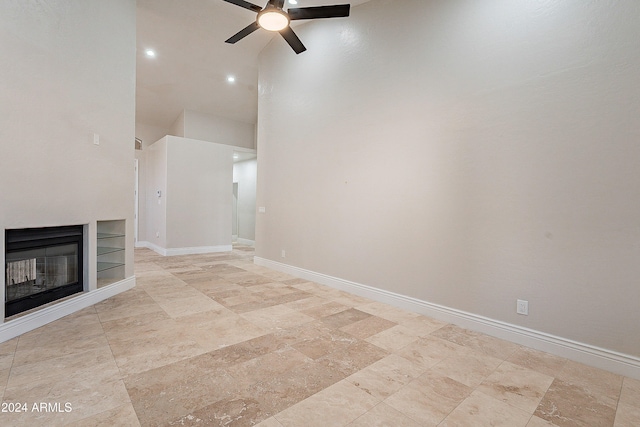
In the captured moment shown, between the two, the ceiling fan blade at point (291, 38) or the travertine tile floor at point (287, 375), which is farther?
the ceiling fan blade at point (291, 38)

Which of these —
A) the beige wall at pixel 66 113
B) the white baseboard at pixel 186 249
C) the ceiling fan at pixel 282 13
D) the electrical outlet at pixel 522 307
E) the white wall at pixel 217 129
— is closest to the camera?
the beige wall at pixel 66 113

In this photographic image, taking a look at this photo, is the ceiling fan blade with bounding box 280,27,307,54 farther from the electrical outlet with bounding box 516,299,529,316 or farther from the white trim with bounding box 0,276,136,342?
the white trim with bounding box 0,276,136,342

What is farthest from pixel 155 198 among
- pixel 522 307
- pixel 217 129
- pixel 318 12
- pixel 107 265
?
pixel 522 307

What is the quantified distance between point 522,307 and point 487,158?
145 centimetres

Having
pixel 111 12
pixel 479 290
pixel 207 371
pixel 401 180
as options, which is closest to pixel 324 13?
pixel 401 180

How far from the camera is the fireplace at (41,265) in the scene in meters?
2.77

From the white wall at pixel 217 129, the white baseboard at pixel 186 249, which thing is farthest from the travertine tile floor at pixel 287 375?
the white wall at pixel 217 129

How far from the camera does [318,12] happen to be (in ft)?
10.7

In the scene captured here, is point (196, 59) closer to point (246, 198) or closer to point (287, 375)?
point (246, 198)

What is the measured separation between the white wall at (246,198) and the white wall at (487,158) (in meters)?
5.11

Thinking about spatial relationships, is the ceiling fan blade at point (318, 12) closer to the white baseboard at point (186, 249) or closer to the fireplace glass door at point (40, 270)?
the fireplace glass door at point (40, 270)

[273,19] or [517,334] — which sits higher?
[273,19]

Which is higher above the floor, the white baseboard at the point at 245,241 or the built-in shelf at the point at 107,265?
the built-in shelf at the point at 107,265

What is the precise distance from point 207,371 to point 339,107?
3777mm
